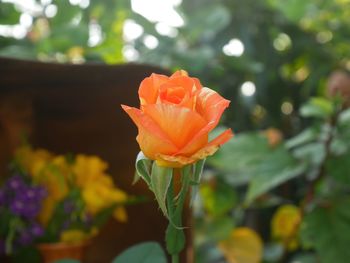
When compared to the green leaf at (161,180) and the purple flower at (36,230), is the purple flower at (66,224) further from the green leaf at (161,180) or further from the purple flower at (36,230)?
the green leaf at (161,180)

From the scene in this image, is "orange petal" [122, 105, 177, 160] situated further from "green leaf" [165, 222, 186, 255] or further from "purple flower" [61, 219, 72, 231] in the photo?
"purple flower" [61, 219, 72, 231]

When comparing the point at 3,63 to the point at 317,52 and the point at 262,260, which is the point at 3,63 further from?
the point at 317,52

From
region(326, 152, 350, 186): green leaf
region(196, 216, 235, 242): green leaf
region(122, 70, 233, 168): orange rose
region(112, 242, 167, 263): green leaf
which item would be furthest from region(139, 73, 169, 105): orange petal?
region(196, 216, 235, 242): green leaf

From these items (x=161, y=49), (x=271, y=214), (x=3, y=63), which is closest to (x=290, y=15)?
(x=161, y=49)

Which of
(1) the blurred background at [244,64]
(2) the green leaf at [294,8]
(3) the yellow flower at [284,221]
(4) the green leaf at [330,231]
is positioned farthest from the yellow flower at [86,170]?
(2) the green leaf at [294,8]

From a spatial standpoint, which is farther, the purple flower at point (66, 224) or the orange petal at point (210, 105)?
the purple flower at point (66, 224)

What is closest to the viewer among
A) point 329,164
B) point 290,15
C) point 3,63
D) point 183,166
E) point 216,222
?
point 183,166
